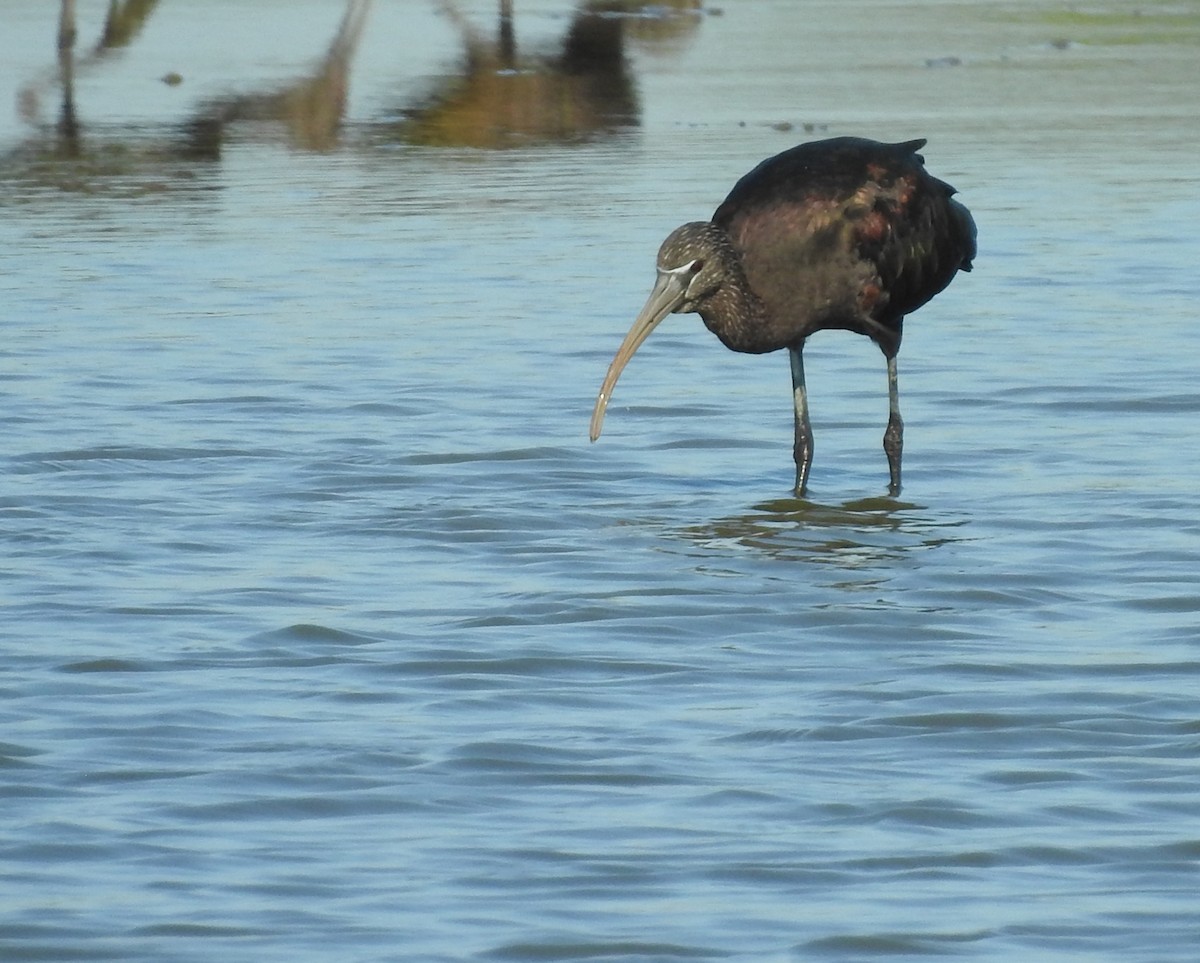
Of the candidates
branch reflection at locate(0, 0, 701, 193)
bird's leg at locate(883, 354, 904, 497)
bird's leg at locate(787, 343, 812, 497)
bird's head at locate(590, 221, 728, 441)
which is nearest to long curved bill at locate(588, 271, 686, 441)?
bird's head at locate(590, 221, 728, 441)

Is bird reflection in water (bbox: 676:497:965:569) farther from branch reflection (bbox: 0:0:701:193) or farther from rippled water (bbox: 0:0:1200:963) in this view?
branch reflection (bbox: 0:0:701:193)

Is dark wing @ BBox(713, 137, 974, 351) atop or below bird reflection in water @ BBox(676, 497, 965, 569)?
atop

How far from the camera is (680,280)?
958 centimetres

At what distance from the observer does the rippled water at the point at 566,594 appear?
525cm

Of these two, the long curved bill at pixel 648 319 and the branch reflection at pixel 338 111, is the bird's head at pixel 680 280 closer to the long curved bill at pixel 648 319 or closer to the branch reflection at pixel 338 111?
the long curved bill at pixel 648 319

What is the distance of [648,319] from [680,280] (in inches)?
7.5

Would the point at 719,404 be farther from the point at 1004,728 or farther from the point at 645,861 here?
the point at 645,861

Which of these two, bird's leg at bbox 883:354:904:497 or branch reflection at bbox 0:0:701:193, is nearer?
bird's leg at bbox 883:354:904:497

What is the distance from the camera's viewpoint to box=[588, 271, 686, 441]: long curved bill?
377 inches

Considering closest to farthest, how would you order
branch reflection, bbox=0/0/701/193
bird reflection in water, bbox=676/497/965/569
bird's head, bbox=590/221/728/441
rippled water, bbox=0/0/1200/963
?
rippled water, bbox=0/0/1200/963 < bird reflection in water, bbox=676/497/965/569 < bird's head, bbox=590/221/728/441 < branch reflection, bbox=0/0/701/193

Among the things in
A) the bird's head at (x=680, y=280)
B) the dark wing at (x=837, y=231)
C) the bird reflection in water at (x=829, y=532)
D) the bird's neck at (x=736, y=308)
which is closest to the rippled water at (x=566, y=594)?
the bird reflection in water at (x=829, y=532)

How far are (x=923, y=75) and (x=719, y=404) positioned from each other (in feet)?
47.3

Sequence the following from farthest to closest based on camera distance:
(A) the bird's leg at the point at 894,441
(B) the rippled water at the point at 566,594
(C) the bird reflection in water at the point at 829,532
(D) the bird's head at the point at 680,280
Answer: (A) the bird's leg at the point at 894,441, (D) the bird's head at the point at 680,280, (C) the bird reflection in water at the point at 829,532, (B) the rippled water at the point at 566,594

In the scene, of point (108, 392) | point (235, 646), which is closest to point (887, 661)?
point (235, 646)
